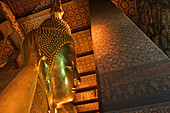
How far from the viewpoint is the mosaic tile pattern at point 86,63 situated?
14.0ft

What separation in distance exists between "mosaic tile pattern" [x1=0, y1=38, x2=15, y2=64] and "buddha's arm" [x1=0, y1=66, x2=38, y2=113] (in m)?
3.53

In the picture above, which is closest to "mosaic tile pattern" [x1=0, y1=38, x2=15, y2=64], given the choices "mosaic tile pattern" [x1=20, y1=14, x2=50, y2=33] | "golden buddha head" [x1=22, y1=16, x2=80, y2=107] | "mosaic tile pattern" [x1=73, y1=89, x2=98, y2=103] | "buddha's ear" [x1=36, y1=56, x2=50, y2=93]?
"mosaic tile pattern" [x1=20, y1=14, x2=50, y2=33]

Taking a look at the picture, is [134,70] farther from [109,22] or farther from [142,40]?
[109,22]

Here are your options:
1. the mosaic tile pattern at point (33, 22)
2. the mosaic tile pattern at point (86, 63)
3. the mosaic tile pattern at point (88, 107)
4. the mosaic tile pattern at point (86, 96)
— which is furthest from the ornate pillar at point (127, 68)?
the mosaic tile pattern at point (88, 107)

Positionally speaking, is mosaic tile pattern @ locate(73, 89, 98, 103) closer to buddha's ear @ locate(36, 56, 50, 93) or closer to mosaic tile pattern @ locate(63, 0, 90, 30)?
mosaic tile pattern @ locate(63, 0, 90, 30)

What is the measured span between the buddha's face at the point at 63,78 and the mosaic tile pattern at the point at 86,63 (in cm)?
274

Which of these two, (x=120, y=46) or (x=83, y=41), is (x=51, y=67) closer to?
(x=120, y=46)

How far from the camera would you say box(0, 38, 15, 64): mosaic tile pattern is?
405 centimetres

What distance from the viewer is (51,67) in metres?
1.39

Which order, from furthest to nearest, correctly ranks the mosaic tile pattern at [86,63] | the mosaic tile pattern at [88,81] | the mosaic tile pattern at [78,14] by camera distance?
the mosaic tile pattern at [88,81] → the mosaic tile pattern at [86,63] → the mosaic tile pattern at [78,14]

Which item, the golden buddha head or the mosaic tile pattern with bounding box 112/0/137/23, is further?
the mosaic tile pattern with bounding box 112/0/137/23

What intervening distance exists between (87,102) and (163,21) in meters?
3.60

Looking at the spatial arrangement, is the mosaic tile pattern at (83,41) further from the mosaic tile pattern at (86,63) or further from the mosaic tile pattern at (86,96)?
the mosaic tile pattern at (86,96)

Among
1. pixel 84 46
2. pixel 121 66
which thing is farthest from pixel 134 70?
pixel 84 46
